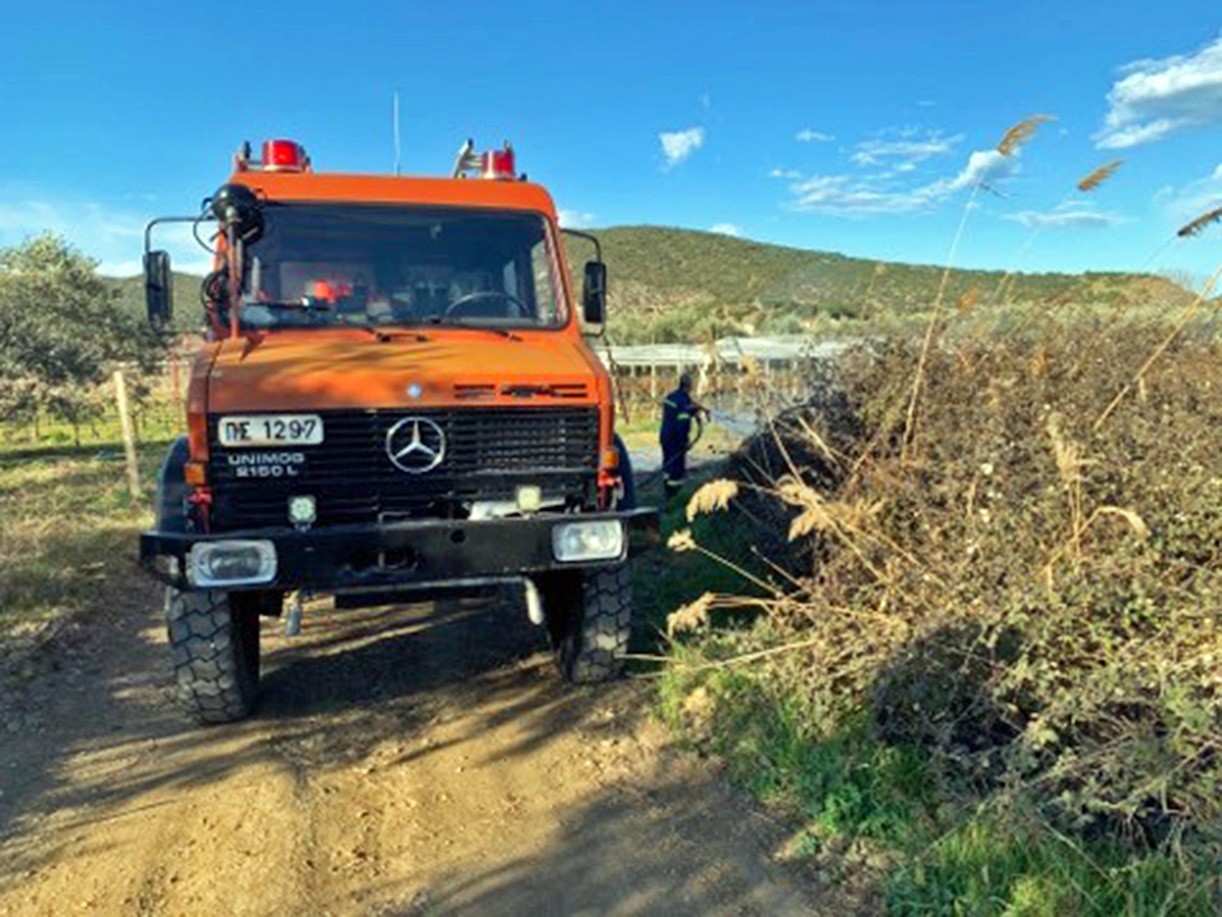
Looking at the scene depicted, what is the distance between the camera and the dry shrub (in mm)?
3016

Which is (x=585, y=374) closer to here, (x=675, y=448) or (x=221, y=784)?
(x=221, y=784)

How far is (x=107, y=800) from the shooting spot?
153 inches

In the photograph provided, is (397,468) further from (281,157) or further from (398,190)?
(281,157)

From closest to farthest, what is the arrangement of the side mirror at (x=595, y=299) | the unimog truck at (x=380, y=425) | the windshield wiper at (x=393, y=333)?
the unimog truck at (x=380, y=425)
the windshield wiper at (x=393, y=333)
the side mirror at (x=595, y=299)

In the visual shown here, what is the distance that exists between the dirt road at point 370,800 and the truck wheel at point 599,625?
0.48 feet

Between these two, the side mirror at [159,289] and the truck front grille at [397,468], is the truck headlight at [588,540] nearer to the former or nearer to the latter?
the truck front grille at [397,468]

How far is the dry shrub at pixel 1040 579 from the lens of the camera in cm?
302

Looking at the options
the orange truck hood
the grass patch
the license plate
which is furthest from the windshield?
the grass patch

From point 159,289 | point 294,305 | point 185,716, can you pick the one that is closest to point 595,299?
point 294,305

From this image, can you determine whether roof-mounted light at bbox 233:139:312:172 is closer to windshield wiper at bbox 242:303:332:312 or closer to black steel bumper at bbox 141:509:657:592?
windshield wiper at bbox 242:303:332:312

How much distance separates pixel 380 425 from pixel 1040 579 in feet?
8.99

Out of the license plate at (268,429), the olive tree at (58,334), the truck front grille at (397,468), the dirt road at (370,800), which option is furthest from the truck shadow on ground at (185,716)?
the olive tree at (58,334)

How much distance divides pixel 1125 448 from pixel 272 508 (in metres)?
3.54

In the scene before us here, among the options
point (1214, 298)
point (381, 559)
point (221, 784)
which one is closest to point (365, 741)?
point (221, 784)
